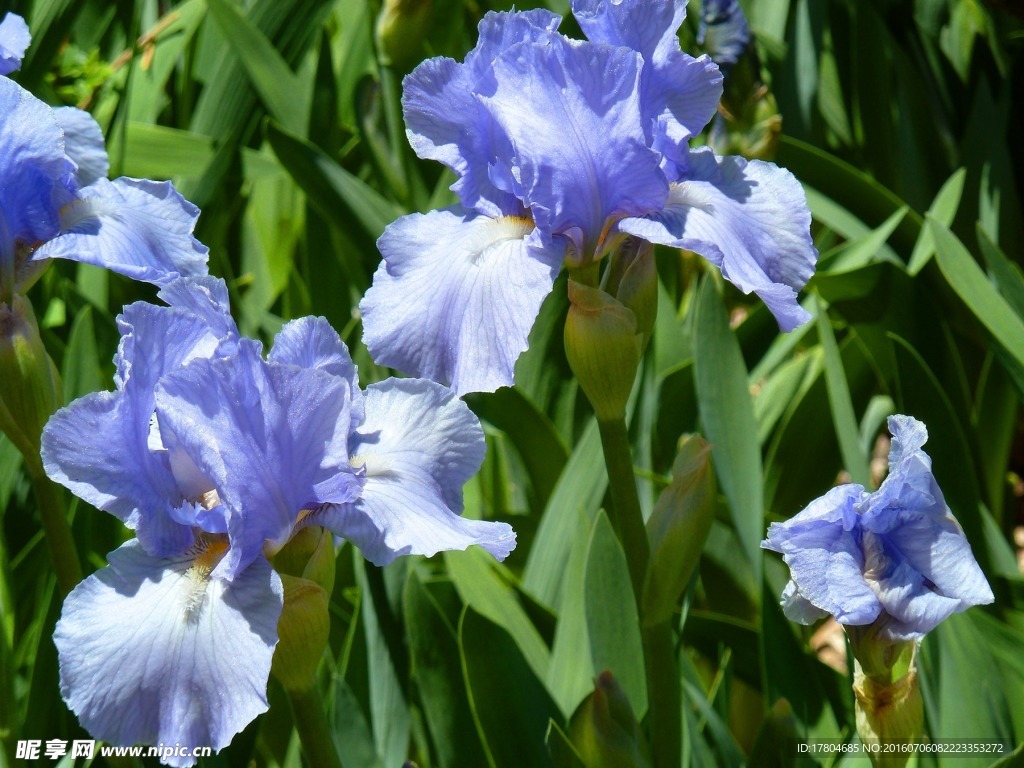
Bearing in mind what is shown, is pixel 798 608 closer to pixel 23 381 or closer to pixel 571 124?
pixel 571 124

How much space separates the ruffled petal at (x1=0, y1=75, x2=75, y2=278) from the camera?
77 cm

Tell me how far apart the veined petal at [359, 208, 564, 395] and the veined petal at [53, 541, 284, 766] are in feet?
0.58

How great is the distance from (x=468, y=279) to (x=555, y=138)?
0.11m

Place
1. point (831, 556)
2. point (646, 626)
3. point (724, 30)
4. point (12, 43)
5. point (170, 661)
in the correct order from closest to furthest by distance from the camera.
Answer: point (170, 661) → point (831, 556) → point (646, 626) → point (12, 43) → point (724, 30)

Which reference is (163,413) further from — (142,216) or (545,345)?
(545,345)

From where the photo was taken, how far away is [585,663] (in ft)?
3.24

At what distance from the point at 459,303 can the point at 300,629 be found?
0.22 m

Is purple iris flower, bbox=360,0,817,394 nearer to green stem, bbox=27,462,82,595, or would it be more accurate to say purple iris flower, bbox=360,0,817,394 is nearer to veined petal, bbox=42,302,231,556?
veined petal, bbox=42,302,231,556

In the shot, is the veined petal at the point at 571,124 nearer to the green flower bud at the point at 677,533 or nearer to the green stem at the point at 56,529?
the green flower bud at the point at 677,533

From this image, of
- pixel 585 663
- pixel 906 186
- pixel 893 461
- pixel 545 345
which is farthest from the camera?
pixel 906 186

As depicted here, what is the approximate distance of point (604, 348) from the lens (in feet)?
2.41

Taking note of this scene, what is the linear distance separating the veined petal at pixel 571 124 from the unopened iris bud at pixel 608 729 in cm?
31

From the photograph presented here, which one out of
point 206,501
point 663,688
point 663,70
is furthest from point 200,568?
point 663,70

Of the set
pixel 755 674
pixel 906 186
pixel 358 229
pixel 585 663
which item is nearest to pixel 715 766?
pixel 585 663
